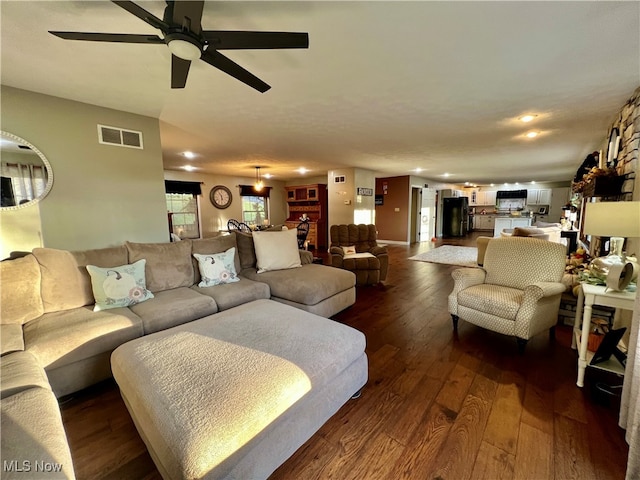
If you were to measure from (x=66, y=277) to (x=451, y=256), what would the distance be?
6.81 metres

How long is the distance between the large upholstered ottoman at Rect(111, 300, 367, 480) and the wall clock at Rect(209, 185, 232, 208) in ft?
23.1

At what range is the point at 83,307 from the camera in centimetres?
214

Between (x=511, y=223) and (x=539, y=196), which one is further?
(x=539, y=196)

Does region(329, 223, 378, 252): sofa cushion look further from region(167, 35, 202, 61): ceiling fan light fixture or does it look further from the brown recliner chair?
region(167, 35, 202, 61): ceiling fan light fixture

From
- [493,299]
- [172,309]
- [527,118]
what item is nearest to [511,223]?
[527,118]

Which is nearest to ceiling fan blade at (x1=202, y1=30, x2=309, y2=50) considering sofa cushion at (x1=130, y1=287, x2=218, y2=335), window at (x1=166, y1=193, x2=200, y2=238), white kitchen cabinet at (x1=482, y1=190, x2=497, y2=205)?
sofa cushion at (x1=130, y1=287, x2=218, y2=335)

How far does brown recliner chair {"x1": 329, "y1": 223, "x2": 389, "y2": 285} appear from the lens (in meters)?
4.07

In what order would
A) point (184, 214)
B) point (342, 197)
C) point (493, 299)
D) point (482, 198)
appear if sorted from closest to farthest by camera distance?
1. point (493, 299)
2. point (342, 197)
3. point (184, 214)
4. point (482, 198)

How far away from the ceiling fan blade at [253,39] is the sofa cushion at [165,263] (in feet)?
6.52

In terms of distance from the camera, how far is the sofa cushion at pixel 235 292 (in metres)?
2.45

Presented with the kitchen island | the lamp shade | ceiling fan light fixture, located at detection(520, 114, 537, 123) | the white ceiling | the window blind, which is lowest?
the kitchen island

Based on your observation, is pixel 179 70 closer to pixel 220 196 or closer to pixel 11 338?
pixel 11 338

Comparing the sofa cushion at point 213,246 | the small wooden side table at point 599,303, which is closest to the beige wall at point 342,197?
the sofa cushion at point 213,246

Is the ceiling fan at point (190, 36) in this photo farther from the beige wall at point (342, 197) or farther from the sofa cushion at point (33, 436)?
the beige wall at point (342, 197)
